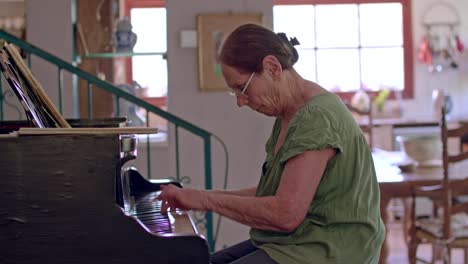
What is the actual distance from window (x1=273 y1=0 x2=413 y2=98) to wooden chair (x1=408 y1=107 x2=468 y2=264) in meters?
3.42

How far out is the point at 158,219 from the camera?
1859 millimetres

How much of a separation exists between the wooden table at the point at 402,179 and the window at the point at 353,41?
3.21 m

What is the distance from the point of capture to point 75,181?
1.56 metres

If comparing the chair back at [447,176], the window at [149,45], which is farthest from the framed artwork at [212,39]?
the chair back at [447,176]

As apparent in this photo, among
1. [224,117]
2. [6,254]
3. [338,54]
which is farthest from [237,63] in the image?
[338,54]

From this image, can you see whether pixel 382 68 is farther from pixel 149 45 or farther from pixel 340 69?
pixel 149 45

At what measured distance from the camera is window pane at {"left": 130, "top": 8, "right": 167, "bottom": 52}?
540 centimetres

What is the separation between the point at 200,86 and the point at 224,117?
257 millimetres

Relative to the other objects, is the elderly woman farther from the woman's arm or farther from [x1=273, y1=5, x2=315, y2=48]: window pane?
[x1=273, y1=5, x2=315, y2=48]: window pane

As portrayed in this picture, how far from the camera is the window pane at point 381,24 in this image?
7.51 metres

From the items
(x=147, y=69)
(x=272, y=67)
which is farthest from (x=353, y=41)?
(x=272, y=67)

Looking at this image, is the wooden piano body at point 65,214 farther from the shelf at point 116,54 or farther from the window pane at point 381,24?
the window pane at point 381,24

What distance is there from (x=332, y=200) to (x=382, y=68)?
20.0 ft

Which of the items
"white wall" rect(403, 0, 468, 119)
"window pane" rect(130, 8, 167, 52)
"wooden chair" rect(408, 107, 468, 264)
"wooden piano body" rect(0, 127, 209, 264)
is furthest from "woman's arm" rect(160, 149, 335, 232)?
"white wall" rect(403, 0, 468, 119)
